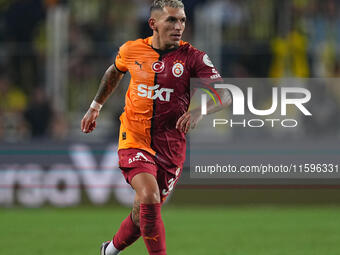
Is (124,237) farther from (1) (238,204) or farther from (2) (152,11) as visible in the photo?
(1) (238,204)

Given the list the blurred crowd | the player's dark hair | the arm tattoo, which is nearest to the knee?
the arm tattoo

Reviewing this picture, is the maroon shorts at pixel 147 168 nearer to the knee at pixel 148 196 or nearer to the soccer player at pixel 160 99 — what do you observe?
the soccer player at pixel 160 99

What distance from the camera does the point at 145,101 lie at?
6438 mm

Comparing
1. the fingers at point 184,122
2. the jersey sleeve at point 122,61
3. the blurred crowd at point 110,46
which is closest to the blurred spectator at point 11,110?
the blurred crowd at point 110,46

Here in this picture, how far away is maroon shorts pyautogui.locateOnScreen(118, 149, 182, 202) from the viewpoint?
20.6 feet

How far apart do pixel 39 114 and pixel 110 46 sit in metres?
1.67

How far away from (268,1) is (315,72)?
4.85 feet

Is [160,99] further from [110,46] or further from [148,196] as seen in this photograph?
[110,46]

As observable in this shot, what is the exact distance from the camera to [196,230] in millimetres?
9844

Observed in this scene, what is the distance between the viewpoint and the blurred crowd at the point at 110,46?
1277cm

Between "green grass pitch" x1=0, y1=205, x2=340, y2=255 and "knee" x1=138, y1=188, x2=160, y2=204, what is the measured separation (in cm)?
204

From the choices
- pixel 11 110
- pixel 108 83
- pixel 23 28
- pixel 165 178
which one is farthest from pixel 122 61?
pixel 23 28

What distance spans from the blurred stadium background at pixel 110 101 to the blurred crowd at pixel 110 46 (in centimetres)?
2

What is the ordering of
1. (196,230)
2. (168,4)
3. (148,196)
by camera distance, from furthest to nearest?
(196,230)
(168,4)
(148,196)
